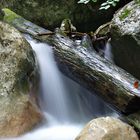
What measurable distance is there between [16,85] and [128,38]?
1497mm

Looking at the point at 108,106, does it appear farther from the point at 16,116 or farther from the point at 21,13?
the point at 21,13

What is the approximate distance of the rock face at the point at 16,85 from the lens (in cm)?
406

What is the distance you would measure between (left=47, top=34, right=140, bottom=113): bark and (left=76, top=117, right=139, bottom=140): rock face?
1.28ft

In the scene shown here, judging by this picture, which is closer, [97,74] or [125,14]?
[97,74]

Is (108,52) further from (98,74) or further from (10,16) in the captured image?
(10,16)

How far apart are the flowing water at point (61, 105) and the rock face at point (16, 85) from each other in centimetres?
16

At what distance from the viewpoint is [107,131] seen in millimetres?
3594

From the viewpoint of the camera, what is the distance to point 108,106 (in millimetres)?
4457

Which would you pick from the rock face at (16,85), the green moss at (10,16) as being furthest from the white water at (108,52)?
the green moss at (10,16)

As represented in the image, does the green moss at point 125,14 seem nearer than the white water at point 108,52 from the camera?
Yes

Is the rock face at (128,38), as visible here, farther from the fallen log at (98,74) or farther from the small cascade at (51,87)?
the small cascade at (51,87)

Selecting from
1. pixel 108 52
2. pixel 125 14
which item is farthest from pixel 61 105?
pixel 125 14

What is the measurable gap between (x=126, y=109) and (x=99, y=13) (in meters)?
2.88

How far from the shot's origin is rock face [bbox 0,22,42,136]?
406 centimetres
